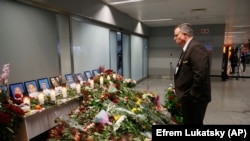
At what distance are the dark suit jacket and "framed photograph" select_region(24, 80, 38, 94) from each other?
2049 mm

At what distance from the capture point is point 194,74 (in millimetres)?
1906

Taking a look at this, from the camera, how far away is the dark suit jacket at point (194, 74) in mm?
1873

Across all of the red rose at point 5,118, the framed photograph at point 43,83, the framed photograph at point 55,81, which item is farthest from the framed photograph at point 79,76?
the red rose at point 5,118

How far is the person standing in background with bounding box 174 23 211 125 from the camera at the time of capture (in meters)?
1.88

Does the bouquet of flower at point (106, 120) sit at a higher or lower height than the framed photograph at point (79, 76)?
lower

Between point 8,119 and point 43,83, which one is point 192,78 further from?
point 43,83

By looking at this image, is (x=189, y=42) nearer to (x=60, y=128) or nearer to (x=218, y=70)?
(x=60, y=128)

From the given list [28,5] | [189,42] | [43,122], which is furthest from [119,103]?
[28,5]

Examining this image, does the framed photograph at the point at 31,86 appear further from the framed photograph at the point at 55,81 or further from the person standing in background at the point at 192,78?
the person standing in background at the point at 192,78

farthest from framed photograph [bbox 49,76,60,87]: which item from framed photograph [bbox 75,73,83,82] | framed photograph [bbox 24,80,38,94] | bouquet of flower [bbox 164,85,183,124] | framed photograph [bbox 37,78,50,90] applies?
bouquet of flower [bbox 164,85,183,124]

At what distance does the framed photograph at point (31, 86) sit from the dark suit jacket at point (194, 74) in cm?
205

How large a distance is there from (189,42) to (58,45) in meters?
2.20

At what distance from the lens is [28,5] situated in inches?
97.2

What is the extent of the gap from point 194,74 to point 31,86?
223 cm
